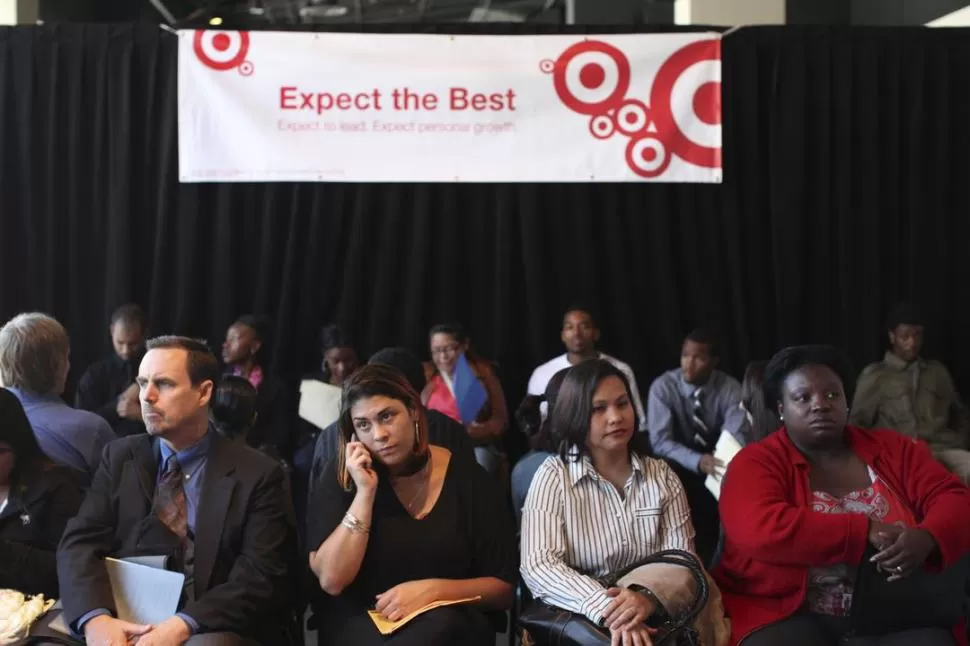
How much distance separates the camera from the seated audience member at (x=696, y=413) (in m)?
4.91

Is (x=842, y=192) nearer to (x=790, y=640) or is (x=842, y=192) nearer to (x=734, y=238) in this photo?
(x=734, y=238)

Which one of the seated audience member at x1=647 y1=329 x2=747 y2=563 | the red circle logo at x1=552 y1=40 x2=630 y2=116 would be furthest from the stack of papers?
the red circle logo at x1=552 y1=40 x2=630 y2=116

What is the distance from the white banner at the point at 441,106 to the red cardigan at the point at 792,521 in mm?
2596

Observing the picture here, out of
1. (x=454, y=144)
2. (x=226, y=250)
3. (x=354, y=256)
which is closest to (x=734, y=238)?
(x=454, y=144)

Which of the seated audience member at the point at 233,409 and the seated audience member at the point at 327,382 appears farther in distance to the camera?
the seated audience member at the point at 327,382

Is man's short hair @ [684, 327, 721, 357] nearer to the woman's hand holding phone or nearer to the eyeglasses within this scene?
the eyeglasses

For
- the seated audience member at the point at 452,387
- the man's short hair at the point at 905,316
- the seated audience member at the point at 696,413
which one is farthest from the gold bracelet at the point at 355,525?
the man's short hair at the point at 905,316

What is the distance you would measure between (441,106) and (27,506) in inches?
119

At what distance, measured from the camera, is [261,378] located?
16.7 feet

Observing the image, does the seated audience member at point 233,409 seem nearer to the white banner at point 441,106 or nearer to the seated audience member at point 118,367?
the seated audience member at point 118,367

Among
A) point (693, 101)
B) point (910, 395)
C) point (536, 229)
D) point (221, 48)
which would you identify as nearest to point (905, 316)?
point (910, 395)

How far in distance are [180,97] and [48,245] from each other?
110 centimetres

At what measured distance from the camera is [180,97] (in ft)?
16.9

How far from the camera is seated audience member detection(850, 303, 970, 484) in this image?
205 inches
